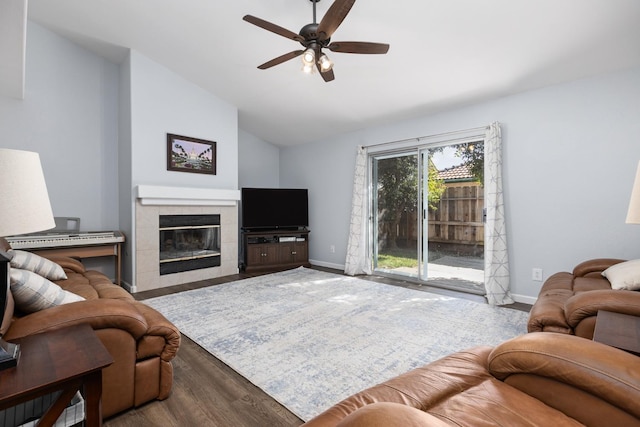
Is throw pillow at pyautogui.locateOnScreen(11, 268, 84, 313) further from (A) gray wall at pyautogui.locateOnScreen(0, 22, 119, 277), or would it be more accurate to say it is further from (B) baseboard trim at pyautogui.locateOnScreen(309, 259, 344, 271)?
(B) baseboard trim at pyautogui.locateOnScreen(309, 259, 344, 271)

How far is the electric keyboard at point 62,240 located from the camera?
328cm

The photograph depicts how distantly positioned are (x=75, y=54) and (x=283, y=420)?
517 cm

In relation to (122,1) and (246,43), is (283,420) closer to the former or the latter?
(246,43)

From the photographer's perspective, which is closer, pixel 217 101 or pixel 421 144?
pixel 421 144

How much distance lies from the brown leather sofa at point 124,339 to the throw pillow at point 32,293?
74 millimetres

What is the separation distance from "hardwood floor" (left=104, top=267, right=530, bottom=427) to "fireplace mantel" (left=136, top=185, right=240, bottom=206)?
2423 millimetres

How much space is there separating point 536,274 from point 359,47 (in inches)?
119

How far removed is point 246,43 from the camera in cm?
340

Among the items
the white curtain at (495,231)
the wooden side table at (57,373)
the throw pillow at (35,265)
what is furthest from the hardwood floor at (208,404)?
the white curtain at (495,231)

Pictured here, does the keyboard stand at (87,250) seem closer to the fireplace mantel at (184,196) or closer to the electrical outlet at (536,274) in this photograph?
the fireplace mantel at (184,196)

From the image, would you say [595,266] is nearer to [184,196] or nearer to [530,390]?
[530,390]

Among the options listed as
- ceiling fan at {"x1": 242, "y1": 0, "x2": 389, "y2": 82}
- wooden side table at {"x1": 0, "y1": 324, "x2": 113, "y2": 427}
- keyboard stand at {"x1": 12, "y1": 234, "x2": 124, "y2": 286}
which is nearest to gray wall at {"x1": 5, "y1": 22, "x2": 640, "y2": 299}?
keyboard stand at {"x1": 12, "y1": 234, "x2": 124, "y2": 286}

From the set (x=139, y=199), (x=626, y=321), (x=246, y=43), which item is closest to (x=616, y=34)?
(x=626, y=321)

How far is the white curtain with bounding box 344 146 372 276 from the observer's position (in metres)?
4.83
